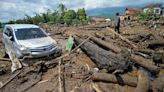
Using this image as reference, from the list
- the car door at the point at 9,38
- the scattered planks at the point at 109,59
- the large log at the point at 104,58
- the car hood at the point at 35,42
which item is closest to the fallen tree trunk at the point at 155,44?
the scattered planks at the point at 109,59

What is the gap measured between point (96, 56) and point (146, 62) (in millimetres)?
2150

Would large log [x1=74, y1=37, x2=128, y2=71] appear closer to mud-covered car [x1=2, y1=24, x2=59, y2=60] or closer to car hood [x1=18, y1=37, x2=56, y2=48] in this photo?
mud-covered car [x1=2, y1=24, x2=59, y2=60]

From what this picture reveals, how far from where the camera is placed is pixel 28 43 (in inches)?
456

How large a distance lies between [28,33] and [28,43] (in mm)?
1437

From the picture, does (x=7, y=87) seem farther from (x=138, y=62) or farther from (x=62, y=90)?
(x=138, y=62)

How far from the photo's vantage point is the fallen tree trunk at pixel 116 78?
26.6ft

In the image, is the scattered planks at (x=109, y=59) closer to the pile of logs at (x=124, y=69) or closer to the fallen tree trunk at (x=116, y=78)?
the pile of logs at (x=124, y=69)

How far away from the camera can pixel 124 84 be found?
27.0 feet

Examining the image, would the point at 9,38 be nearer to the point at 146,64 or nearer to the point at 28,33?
the point at 28,33

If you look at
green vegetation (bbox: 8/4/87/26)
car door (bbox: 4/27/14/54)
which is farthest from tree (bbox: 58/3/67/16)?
car door (bbox: 4/27/14/54)

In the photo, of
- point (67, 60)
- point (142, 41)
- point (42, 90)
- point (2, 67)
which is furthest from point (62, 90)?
point (142, 41)

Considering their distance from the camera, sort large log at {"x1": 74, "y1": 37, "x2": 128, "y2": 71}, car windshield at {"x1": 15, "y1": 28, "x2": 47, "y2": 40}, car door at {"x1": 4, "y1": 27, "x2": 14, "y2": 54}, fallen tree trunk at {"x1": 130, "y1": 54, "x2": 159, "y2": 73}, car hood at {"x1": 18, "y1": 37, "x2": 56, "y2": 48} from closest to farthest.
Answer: large log at {"x1": 74, "y1": 37, "x2": 128, "y2": 71}
fallen tree trunk at {"x1": 130, "y1": 54, "x2": 159, "y2": 73}
car hood at {"x1": 18, "y1": 37, "x2": 56, "y2": 48}
car windshield at {"x1": 15, "y1": 28, "x2": 47, "y2": 40}
car door at {"x1": 4, "y1": 27, "x2": 14, "y2": 54}

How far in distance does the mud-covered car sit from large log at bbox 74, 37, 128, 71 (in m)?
1.91

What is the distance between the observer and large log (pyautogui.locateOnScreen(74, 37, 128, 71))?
828 cm
